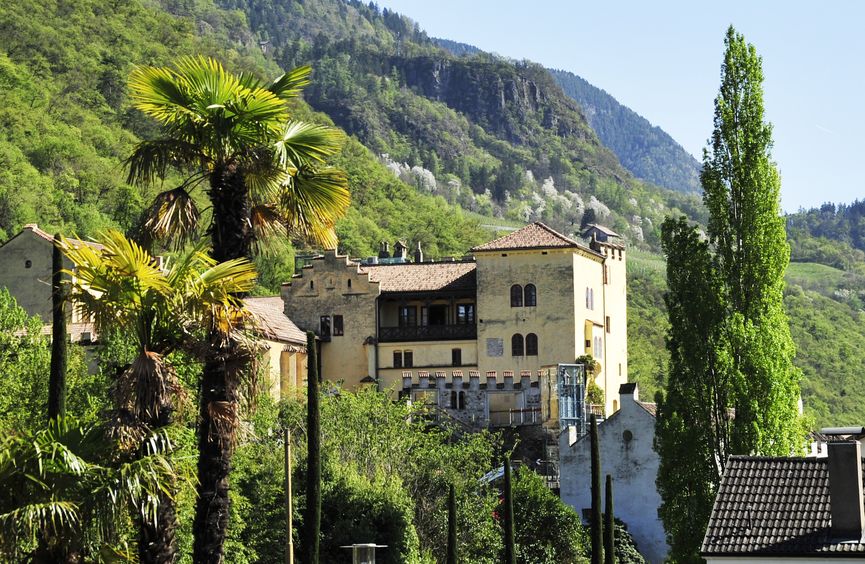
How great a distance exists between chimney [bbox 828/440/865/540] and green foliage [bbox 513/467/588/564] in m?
30.5

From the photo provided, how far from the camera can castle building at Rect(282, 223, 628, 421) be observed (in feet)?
259

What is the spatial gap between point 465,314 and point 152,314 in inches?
2353

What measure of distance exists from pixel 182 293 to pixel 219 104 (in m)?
3.16

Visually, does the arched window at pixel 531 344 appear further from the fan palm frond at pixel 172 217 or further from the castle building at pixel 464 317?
the fan palm frond at pixel 172 217

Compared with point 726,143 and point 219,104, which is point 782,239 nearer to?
point 726,143

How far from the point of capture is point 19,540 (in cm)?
2194

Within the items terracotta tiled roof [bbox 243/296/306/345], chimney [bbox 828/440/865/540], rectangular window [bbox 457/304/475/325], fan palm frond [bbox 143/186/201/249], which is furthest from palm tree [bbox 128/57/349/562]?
rectangular window [bbox 457/304/475/325]

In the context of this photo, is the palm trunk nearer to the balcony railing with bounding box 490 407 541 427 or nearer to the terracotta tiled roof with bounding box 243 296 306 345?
the terracotta tiled roof with bounding box 243 296 306 345

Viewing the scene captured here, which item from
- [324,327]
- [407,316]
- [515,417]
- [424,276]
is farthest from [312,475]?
[424,276]

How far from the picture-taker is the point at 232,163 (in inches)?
928

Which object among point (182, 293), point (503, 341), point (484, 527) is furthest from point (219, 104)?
point (503, 341)

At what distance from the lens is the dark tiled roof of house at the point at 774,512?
2838 cm

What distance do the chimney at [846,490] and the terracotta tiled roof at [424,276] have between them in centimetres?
5323

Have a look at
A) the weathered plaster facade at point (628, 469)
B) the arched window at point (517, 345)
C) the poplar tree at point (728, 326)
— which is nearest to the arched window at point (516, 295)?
the arched window at point (517, 345)
